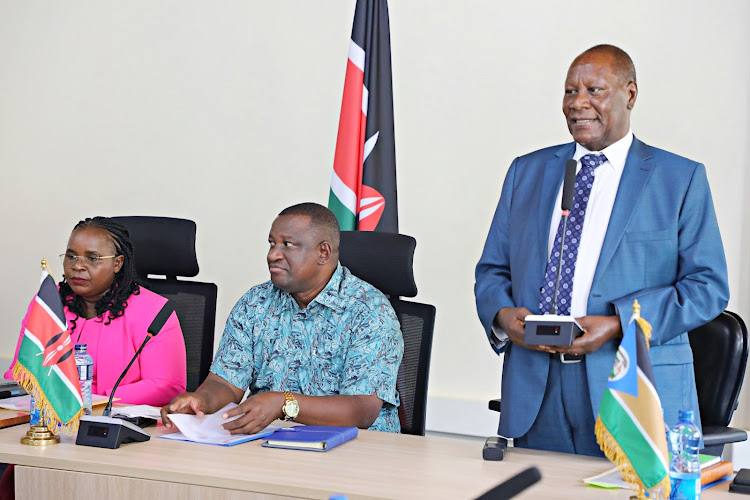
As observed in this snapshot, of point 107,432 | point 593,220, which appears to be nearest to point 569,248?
point 593,220

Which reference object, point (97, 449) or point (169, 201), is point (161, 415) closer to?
point (97, 449)

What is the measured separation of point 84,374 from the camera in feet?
8.00

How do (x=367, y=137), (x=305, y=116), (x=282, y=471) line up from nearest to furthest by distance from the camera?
1. (x=282, y=471)
2. (x=367, y=137)
3. (x=305, y=116)

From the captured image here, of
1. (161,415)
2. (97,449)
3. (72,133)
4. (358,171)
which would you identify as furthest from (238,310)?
(72,133)

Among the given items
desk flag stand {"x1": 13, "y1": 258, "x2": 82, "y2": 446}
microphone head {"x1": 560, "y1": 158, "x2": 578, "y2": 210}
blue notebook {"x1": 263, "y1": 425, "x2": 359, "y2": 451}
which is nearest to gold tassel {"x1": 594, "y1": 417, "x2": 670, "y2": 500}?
microphone head {"x1": 560, "y1": 158, "x2": 578, "y2": 210}

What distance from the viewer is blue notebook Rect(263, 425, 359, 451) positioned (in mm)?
2090

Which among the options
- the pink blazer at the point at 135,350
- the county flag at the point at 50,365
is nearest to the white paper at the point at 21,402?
the pink blazer at the point at 135,350

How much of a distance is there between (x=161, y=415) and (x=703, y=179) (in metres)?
1.47

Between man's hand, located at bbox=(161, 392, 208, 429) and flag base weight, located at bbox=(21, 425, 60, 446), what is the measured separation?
27cm

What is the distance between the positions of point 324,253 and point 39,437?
3.03 feet

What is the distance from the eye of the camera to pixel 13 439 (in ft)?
7.13

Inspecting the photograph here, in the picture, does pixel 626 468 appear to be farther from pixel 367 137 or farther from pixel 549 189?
pixel 367 137

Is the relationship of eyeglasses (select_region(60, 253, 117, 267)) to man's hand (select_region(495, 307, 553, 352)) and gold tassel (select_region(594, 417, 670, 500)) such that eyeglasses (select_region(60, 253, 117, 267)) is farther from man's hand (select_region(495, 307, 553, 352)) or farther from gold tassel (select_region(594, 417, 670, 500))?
gold tassel (select_region(594, 417, 670, 500))

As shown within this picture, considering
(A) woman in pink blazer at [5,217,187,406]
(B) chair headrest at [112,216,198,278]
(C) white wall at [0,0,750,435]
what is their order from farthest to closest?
(C) white wall at [0,0,750,435], (B) chair headrest at [112,216,198,278], (A) woman in pink blazer at [5,217,187,406]
